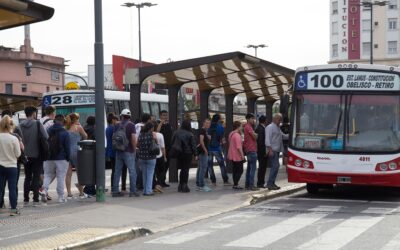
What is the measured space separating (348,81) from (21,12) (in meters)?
9.30

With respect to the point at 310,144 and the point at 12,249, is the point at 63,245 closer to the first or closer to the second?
the point at 12,249

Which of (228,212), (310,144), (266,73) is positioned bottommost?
(228,212)

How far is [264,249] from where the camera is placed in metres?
9.35

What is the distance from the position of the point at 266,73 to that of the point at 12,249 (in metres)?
11.7

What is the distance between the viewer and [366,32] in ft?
341

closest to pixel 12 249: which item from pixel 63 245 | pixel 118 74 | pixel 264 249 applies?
pixel 63 245

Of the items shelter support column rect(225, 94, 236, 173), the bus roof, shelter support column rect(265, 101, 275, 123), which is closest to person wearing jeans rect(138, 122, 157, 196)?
the bus roof

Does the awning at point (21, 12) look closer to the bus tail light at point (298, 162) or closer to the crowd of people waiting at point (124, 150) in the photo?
the crowd of people waiting at point (124, 150)

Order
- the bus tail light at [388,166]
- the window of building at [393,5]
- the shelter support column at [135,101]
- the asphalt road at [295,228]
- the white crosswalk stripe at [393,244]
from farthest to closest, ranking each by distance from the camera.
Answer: the window of building at [393,5], the shelter support column at [135,101], the bus tail light at [388,166], the asphalt road at [295,228], the white crosswalk stripe at [393,244]

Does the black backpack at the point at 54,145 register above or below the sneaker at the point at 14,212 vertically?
above

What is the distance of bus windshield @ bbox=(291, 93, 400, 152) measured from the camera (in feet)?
50.5

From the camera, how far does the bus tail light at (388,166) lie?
15.1 metres

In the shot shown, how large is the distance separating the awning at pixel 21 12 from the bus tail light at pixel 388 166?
8.74 m

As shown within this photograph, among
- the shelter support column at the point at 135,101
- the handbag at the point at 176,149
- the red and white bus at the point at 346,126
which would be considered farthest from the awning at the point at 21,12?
the red and white bus at the point at 346,126
